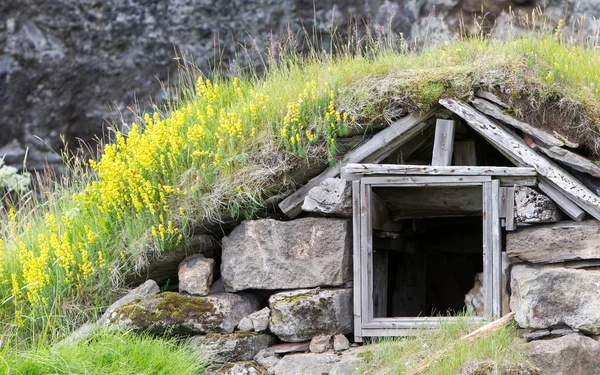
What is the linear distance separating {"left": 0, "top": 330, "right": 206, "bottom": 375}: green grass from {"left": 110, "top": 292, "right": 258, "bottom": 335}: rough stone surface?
0.46 feet

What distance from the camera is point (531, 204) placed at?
6.75m

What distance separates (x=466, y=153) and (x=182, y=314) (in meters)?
3.09

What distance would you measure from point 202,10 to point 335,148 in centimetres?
584

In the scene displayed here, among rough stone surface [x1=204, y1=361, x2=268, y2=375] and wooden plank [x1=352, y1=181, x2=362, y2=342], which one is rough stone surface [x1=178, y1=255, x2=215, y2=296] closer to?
rough stone surface [x1=204, y1=361, x2=268, y2=375]

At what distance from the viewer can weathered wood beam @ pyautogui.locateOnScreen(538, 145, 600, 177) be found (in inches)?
261

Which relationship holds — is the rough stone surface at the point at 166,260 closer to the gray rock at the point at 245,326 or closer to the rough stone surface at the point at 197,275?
the rough stone surface at the point at 197,275

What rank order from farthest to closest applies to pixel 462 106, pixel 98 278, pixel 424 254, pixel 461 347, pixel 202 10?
pixel 202 10 → pixel 424 254 → pixel 98 278 → pixel 462 106 → pixel 461 347

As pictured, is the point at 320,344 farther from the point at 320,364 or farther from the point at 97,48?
the point at 97,48

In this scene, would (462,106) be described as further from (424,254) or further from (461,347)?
(424,254)

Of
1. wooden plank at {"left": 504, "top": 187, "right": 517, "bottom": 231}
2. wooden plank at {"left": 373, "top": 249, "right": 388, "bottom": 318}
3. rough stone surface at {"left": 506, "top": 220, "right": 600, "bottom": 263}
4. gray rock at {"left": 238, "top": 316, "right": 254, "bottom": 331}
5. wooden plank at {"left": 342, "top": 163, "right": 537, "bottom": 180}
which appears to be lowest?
wooden plank at {"left": 373, "top": 249, "right": 388, "bottom": 318}

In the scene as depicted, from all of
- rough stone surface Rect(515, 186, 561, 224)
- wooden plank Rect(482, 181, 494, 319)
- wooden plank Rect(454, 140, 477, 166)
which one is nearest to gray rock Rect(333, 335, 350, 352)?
wooden plank Rect(482, 181, 494, 319)

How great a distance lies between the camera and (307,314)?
23.4 feet

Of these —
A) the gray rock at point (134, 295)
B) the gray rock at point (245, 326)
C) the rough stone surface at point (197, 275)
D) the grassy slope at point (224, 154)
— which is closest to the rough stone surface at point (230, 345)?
the gray rock at point (245, 326)

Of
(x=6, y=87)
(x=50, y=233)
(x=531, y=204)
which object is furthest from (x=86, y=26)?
(x=531, y=204)
